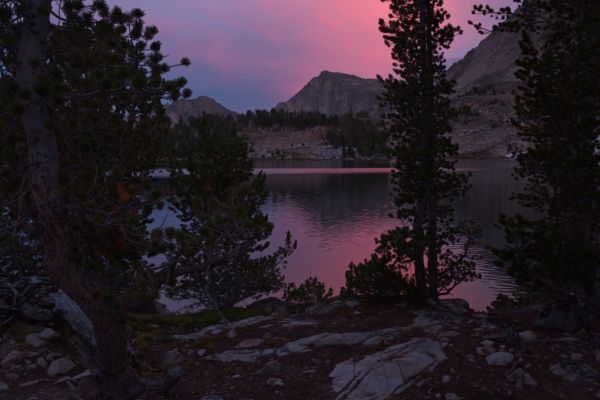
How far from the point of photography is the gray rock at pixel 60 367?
1012 cm

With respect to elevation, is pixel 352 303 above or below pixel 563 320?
below

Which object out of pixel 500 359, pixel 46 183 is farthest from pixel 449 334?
pixel 46 183

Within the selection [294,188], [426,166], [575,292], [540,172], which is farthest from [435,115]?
[294,188]

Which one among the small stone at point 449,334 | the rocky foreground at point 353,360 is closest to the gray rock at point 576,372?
the rocky foreground at point 353,360

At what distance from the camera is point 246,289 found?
2339cm

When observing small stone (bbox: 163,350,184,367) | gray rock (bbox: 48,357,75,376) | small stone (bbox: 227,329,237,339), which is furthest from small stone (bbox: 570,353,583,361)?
gray rock (bbox: 48,357,75,376)

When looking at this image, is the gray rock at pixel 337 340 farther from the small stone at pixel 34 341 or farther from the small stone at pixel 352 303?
the small stone at pixel 34 341

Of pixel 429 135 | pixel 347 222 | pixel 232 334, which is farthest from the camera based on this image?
pixel 347 222

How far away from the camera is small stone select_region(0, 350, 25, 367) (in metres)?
10.3

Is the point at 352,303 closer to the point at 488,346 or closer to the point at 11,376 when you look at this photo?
the point at 488,346

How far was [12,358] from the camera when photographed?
10445mm

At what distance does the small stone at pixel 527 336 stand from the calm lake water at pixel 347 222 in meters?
9.13

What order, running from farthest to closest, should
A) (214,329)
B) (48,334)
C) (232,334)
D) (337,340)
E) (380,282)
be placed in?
1. (380,282)
2. (214,329)
3. (232,334)
4. (48,334)
5. (337,340)

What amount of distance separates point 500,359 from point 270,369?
14.9 ft
